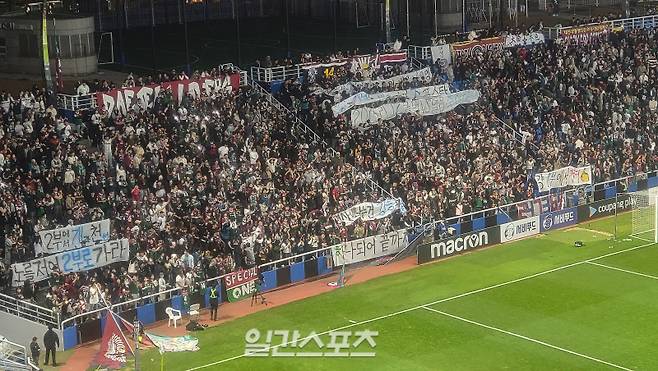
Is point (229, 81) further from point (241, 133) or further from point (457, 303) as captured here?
point (457, 303)

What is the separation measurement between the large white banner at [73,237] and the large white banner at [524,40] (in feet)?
97.6

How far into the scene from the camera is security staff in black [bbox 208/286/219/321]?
39.5 metres

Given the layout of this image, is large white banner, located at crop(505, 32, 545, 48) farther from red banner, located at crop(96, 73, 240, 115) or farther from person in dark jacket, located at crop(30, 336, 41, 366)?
person in dark jacket, located at crop(30, 336, 41, 366)

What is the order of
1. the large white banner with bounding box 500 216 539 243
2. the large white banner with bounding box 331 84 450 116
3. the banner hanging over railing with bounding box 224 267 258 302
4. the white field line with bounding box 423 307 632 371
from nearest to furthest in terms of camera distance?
the white field line with bounding box 423 307 632 371 → the banner hanging over railing with bounding box 224 267 258 302 → the large white banner with bounding box 500 216 539 243 → the large white banner with bounding box 331 84 450 116

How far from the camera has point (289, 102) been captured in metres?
52.8

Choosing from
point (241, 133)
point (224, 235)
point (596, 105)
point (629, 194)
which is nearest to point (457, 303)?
point (224, 235)

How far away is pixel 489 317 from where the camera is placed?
3997 centimetres

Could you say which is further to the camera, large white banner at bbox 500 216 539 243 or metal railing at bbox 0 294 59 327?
large white banner at bbox 500 216 539 243

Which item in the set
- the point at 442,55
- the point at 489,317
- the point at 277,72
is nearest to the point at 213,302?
the point at 489,317

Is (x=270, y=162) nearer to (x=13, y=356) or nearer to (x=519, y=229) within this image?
(x=519, y=229)

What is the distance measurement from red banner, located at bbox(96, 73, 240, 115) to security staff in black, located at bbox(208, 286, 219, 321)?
10976 millimetres

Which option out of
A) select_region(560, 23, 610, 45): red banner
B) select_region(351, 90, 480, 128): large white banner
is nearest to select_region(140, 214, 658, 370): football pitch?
select_region(351, 90, 480, 128): large white banner

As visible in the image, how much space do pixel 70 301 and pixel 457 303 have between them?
13592mm

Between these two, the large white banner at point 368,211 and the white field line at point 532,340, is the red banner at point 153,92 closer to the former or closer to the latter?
the large white banner at point 368,211
